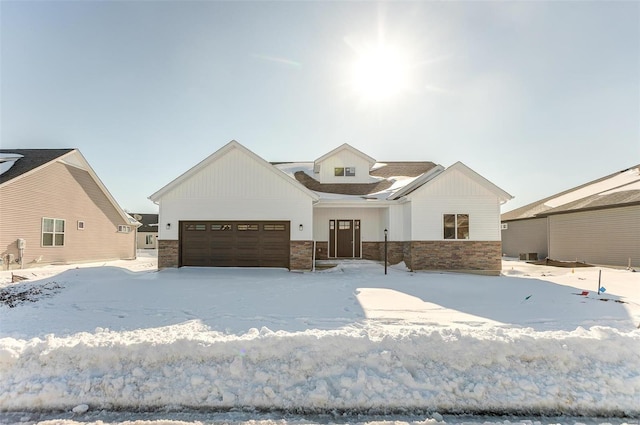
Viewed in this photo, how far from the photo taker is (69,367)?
4.17 metres

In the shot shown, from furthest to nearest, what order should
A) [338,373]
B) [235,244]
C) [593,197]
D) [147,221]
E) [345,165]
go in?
[147,221], [345,165], [593,197], [235,244], [338,373]

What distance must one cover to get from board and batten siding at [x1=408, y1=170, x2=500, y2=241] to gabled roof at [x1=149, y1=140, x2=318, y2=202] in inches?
184

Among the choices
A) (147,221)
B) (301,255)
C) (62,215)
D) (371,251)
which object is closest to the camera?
(301,255)

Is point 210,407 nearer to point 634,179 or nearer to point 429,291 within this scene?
point 429,291

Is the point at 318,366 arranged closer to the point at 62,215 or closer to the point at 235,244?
the point at 235,244

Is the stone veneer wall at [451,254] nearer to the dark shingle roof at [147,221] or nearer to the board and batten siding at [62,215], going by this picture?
the board and batten siding at [62,215]

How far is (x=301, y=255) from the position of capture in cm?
1384

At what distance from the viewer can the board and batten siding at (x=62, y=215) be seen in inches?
560

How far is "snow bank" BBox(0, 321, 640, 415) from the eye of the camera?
365 cm

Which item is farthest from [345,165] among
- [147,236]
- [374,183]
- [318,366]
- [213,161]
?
[147,236]

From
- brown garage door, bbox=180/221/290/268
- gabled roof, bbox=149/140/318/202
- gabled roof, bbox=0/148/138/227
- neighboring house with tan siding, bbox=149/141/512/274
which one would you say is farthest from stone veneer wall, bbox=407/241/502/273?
gabled roof, bbox=0/148/138/227

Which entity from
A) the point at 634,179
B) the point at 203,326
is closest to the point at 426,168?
the point at 634,179

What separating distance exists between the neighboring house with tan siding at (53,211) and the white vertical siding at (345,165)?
1318cm

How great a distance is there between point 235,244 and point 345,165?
7864 mm
